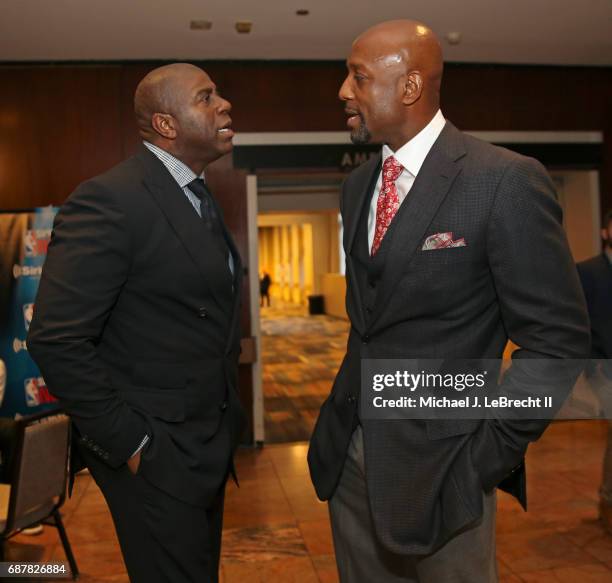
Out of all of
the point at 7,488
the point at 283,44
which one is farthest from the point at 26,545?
the point at 283,44

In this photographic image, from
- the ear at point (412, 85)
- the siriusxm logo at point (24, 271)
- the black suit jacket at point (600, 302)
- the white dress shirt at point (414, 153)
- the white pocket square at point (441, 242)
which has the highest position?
the ear at point (412, 85)

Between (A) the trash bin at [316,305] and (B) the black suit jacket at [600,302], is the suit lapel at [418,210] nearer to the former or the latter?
(B) the black suit jacket at [600,302]

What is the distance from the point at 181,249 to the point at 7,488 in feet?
7.61

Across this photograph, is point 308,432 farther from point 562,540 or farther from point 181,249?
point 181,249

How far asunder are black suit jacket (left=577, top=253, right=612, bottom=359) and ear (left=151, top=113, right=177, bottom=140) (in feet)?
9.39

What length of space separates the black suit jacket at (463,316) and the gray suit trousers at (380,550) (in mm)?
59

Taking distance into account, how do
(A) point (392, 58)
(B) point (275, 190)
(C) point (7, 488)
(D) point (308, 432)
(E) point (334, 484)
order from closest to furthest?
1. (A) point (392, 58)
2. (E) point (334, 484)
3. (C) point (7, 488)
4. (D) point (308, 432)
5. (B) point (275, 190)

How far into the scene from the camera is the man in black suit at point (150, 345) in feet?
5.61

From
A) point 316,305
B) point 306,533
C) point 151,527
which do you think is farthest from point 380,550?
point 316,305

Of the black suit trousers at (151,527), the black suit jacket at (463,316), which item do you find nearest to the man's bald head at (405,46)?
the black suit jacket at (463,316)

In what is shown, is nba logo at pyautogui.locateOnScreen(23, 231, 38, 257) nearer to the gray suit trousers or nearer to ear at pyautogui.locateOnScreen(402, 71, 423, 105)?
the gray suit trousers

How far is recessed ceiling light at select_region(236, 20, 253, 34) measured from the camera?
5009mm

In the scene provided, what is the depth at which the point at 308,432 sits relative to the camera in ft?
20.9

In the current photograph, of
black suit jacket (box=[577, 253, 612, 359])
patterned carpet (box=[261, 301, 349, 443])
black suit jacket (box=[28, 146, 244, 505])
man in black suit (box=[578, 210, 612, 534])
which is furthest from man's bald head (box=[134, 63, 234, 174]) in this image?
patterned carpet (box=[261, 301, 349, 443])
